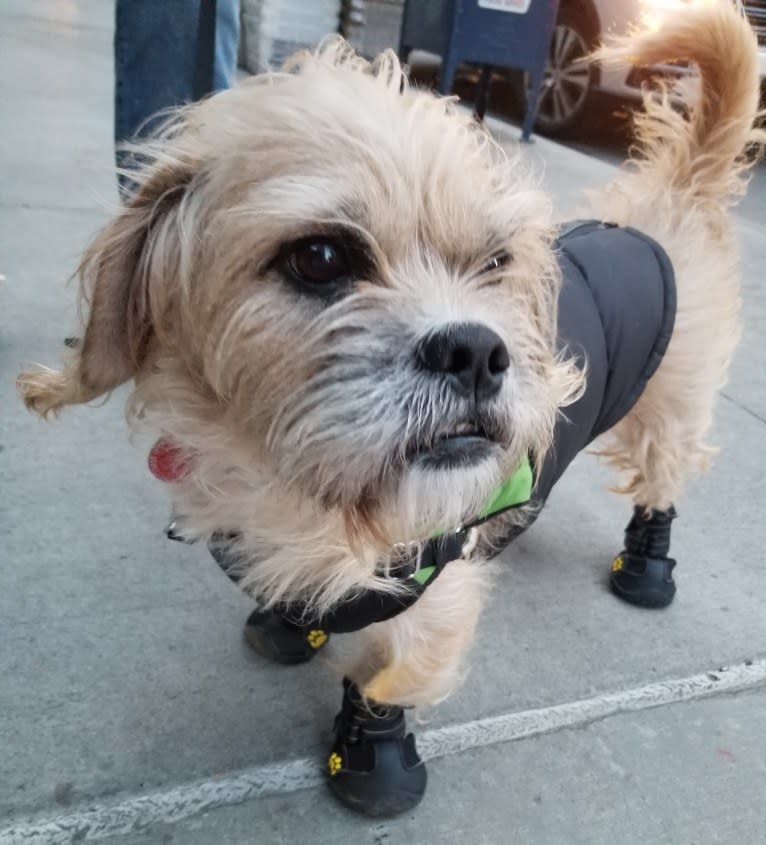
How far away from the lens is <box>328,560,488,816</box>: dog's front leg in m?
2.14

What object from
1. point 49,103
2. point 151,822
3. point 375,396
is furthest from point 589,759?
point 49,103

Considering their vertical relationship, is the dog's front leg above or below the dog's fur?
below

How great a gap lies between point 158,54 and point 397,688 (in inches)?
104

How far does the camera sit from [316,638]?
8.01ft

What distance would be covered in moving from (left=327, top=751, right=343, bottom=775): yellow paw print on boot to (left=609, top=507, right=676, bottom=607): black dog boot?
1.33m

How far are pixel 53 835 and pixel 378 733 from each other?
2.73ft

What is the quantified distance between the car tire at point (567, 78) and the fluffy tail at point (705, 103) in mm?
6959

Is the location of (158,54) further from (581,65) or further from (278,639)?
(581,65)

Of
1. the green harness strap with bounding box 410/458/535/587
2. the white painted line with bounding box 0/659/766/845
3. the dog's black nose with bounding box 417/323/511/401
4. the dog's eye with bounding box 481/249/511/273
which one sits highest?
the dog's eye with bounding box 481/249/511/273

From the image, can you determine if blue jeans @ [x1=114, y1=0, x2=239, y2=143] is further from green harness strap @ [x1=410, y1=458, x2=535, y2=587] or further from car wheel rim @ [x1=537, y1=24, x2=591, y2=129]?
car wheel rim @ [x1=537, y1=24, x2=591, y2=129]

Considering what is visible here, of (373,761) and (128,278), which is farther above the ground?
(128,278)

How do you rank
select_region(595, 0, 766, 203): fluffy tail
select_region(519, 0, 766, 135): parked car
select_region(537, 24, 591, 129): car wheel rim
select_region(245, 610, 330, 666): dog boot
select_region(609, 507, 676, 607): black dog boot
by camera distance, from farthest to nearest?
select_region(537, 24, 591, 129): car wheel rim → select_region(519, 0, 766, 135): parked car → select_region(609, 507, 676, 607): black dog boot → select_region(595, 0, 766, 203): fluffy tail → select_region(245, 610, 330, 666): dog boot

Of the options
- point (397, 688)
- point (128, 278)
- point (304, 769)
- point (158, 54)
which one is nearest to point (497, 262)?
point (128, 278)

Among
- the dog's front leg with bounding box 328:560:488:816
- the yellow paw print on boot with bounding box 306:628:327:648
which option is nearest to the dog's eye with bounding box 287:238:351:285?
the dog's front leg with bounding box 328:560:488:816
